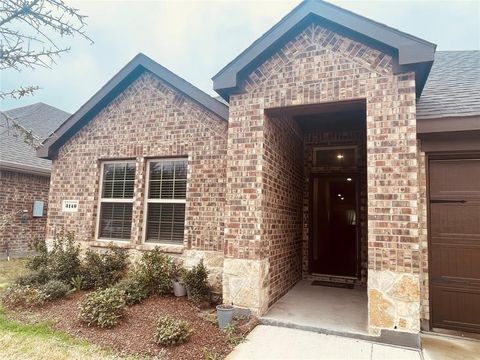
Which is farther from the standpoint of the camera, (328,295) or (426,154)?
(328,295)

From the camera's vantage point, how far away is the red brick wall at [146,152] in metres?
6.14

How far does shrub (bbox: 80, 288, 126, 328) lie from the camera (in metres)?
4.57

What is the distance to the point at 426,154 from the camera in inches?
199

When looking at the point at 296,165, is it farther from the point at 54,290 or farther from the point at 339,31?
the point at 54,290

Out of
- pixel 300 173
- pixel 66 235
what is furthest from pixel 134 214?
pixel 300 173

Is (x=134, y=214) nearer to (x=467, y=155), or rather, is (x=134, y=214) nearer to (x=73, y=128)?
(x=73, y=128)

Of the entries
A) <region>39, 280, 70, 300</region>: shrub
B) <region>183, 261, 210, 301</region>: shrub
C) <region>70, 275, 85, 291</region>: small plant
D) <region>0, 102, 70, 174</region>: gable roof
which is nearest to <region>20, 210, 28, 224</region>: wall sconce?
<region>0, 102, 70, 174</region>: gable roof

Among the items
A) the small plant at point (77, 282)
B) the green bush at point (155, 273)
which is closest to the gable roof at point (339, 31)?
the green bush at point (155, 273)

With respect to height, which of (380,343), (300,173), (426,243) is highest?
(300,173)

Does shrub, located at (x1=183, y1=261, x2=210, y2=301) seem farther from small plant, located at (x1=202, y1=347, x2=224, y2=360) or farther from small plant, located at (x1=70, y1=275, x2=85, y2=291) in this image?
small plant, located at (x1=70, y1=275, x2=85, y2=291)

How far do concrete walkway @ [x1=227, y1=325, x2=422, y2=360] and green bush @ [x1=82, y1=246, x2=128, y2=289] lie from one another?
3383mm

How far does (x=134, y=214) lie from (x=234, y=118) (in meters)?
3.15

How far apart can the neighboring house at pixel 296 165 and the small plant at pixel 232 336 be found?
533 millimetres

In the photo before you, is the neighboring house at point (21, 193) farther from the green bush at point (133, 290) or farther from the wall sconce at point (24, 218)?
the green bush at point (133, 290)
